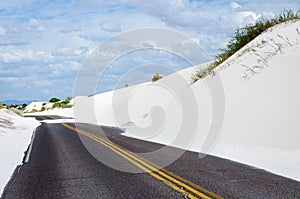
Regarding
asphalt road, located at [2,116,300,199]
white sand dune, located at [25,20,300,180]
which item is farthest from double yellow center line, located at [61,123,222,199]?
white sand dune, located at [25,20,300,180]

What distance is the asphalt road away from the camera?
7555 mm

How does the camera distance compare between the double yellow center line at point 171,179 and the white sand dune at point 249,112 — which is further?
the white sand dune at point 249,112

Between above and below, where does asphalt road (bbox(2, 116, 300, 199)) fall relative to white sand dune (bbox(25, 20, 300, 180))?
below

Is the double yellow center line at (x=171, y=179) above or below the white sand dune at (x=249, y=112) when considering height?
below

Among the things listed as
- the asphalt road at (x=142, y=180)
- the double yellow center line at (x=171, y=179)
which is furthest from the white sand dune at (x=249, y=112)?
the double yellow center line at (x=171, y=179)

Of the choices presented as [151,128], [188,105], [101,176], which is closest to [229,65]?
[188,105]

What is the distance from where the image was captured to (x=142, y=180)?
8805 mm

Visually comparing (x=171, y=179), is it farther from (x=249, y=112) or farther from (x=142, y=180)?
(x=249, y=112)

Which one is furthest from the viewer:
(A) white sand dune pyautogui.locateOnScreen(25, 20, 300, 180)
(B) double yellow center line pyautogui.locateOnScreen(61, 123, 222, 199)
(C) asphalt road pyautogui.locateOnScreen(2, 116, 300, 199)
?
(A) white sand dune pyautogui.locateOnScreen(25, 20, 300, 180)


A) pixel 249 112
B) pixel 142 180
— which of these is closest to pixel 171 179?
pixel 142 180

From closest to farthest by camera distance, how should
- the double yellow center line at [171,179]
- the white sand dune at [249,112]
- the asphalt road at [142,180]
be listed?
the double yellow center line at [171,179] → the asphalt road at [142,180] → the white sand dune at [249,112]

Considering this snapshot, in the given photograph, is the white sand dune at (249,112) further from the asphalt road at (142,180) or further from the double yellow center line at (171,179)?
the double yellow center line at (171,179)

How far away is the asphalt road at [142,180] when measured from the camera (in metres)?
7.55

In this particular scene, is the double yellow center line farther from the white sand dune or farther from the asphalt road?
the white sand dune
